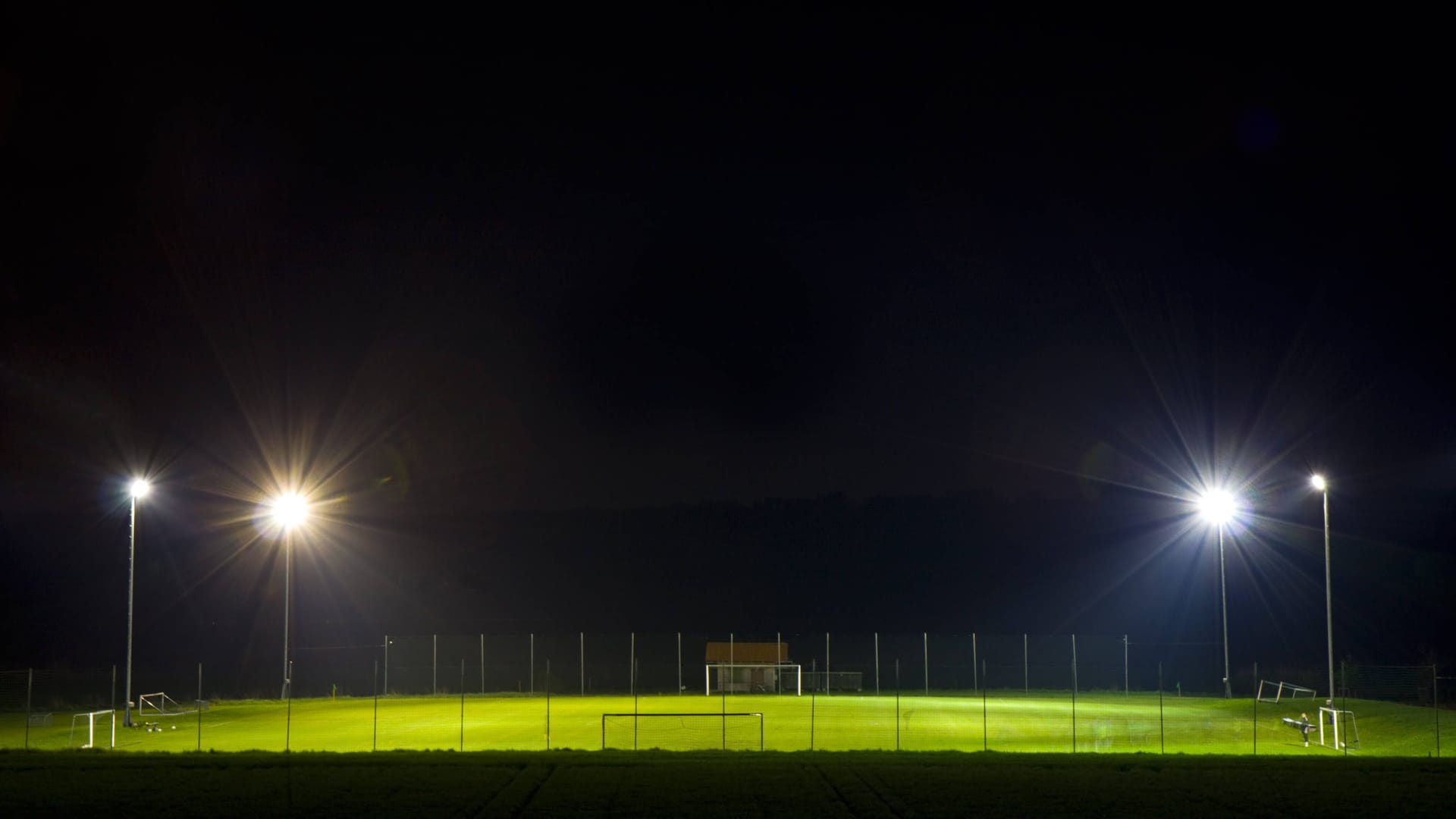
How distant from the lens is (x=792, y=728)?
36719 mm

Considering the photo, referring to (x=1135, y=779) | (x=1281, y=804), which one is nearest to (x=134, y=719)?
(x=1135, y=779)

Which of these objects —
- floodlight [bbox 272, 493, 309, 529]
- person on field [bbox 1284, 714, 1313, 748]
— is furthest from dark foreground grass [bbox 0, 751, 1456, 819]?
floodlight [bbox 272, 493, 309, 529]

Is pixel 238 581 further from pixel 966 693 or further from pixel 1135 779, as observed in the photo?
pixel 1135 779

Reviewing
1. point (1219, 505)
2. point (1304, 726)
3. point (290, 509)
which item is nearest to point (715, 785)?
point (1304, 726)

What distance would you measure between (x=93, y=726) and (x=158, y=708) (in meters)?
15.1

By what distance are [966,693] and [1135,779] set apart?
3131cm

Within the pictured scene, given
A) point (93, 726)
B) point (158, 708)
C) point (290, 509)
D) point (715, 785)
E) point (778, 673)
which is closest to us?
point (715, 785)

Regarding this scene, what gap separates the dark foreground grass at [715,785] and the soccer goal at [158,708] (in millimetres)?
12750

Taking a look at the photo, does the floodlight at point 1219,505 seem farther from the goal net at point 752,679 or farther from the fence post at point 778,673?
the goal net at point 752,679

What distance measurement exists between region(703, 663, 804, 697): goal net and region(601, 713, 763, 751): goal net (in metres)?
16.8

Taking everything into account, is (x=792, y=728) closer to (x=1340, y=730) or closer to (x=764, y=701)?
(x=764, y=701)

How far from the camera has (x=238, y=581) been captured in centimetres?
8400

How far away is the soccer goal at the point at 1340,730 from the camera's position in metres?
31.0

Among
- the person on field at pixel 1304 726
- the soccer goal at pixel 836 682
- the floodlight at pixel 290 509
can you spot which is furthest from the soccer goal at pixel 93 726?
the person on field at pixel 1304 726
